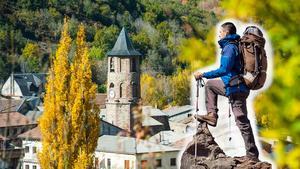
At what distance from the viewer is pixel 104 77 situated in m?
78.6

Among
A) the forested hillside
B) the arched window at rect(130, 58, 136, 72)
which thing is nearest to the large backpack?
the arched window at rect(130, 58, 136, 72)

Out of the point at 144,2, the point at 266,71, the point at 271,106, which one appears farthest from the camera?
the point at 144,2

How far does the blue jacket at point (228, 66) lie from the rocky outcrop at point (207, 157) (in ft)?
1.52

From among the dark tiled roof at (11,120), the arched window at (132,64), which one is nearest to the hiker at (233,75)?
the dark tiled roof at (11,120)

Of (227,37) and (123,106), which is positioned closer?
(227,37)

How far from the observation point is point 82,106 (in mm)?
20641

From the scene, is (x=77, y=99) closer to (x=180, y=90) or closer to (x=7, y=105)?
(x=7, y=105)

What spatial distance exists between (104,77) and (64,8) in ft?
68.8

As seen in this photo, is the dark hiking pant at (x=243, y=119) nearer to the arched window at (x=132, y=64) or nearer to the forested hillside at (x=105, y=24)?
the arched window at (x=132, y=64)

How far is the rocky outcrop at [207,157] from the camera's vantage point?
6528mm

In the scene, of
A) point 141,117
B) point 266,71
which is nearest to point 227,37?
point 266,71

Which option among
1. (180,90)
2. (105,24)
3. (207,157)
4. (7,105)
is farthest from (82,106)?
(105,24)

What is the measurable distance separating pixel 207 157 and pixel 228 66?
85 cm

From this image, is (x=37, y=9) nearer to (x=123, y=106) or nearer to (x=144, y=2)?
(x=144, y=2)
